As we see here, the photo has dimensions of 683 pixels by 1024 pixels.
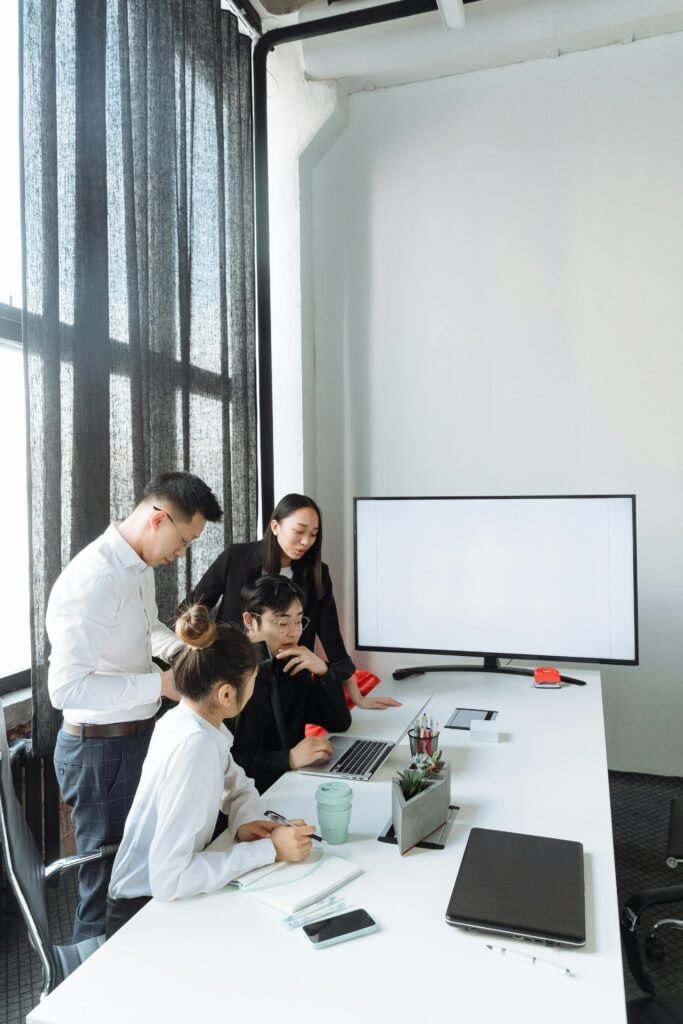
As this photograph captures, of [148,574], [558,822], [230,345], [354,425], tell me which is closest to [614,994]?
[558,822]

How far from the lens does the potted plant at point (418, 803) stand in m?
1.38

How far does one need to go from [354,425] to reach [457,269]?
2.87 feet

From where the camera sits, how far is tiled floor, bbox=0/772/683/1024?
195 cm

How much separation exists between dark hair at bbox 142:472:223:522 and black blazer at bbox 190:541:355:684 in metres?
0.69

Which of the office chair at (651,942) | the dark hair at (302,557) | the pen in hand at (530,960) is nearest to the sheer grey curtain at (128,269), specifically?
the dark hair at (302,557)

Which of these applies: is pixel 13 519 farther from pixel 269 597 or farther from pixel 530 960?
pixel 530 960

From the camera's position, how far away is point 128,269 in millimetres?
2359

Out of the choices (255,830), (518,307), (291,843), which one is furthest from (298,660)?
(518,307)

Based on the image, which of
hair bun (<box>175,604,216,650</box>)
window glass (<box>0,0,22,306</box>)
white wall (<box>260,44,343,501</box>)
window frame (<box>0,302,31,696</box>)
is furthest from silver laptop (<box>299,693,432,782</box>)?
white wall (<box>260,44,343,501</box>)

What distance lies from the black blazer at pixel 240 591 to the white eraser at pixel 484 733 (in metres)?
0.55

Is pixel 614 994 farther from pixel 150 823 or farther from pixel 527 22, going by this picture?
pixel 527 22

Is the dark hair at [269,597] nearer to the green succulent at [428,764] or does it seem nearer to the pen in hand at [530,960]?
the green succulent at [428,764]

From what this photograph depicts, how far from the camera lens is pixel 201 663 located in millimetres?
1399

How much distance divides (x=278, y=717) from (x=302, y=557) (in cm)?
74
